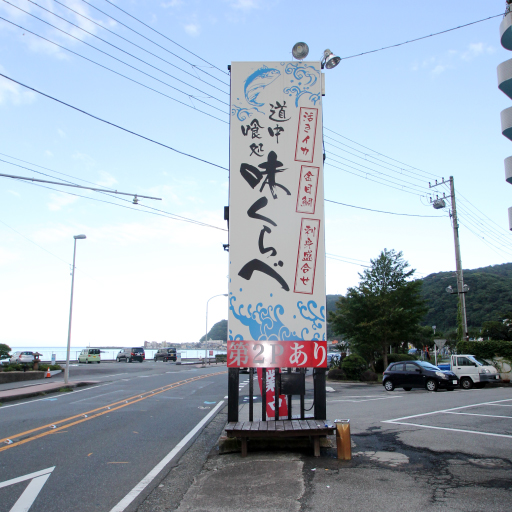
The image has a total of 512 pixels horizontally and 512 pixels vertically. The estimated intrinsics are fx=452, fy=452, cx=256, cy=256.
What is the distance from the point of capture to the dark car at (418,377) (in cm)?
2092

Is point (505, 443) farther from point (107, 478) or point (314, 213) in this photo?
point (107, 478)

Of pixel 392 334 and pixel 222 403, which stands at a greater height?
pixel 392 334

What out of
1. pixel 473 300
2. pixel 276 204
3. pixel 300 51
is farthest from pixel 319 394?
pixel 473 300

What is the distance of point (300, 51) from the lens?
935 cm

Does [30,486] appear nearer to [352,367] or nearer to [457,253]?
[352,367]

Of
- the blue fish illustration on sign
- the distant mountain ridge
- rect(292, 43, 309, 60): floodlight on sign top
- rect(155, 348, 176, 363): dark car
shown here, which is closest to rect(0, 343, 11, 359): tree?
rect(155, 348, 176, 363): dark car

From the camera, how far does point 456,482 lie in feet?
18.8

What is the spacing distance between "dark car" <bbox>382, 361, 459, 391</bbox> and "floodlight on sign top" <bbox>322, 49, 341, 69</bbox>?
596 inches

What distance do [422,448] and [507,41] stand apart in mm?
11276

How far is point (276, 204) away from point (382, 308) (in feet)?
87.8

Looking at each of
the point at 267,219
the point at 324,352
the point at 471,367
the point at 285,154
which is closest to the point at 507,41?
the point at 285,154

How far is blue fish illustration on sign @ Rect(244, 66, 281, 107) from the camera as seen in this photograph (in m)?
9.15

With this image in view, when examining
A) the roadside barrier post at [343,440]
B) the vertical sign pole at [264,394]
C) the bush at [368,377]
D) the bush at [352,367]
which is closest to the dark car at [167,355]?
the bush at [352,367]

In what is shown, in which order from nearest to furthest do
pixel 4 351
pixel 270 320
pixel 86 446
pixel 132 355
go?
pixel 270 320 < pixel 86 446 < pixel 4 351 < pixel 132 355
